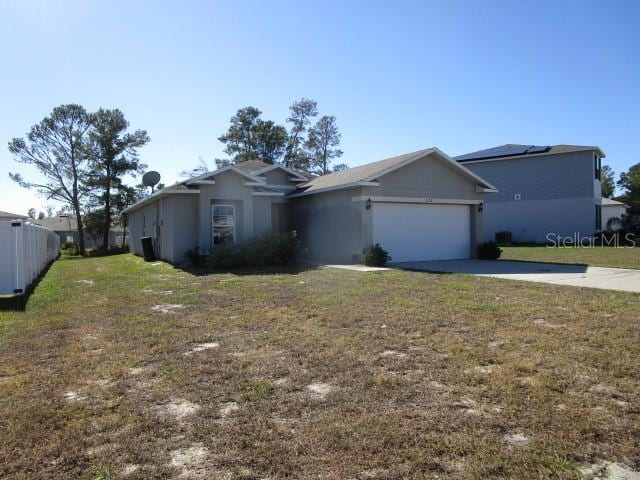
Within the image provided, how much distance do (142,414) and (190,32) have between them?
10.8 m

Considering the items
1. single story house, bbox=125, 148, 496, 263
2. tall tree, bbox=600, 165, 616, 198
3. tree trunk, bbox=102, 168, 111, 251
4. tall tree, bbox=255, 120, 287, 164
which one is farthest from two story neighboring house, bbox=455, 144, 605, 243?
tall tree, bbox=600, 165, 616, 198

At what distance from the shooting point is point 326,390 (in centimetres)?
391

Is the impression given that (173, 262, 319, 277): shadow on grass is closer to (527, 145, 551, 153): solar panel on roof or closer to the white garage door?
the white garage door

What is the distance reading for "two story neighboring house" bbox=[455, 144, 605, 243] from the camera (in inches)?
1054

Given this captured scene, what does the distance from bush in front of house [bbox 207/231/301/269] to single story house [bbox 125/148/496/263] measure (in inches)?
71.2

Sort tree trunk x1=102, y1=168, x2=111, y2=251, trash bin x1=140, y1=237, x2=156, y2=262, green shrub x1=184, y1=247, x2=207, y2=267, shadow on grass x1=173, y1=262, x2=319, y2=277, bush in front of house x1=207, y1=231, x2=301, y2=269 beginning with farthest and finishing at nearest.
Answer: tree trunk x1=102, y1=168, x2=111, y2=251
trash bin x1=140, y1=237, x2=156, y2=262
green shrub x1=184, y1=247, x2=207, y2=267
bush in front of house x1=207, y1=231, x2=301, y2=269
shadow on grass x1=173, y1=262, x2=319, y2=277

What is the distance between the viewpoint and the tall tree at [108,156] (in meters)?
36.6

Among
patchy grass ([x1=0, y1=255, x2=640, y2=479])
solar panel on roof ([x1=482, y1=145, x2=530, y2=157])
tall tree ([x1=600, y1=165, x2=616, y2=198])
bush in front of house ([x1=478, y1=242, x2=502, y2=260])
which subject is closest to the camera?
patchy grass ([x1=0, y1=255, x2=640, y2=479])

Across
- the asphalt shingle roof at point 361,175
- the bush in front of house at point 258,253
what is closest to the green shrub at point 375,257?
the asphalt shingle roof at point 361,175

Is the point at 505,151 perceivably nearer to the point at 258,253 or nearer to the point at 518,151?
the point at 518,151

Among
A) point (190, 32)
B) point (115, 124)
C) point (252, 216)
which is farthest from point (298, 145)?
point (190, 32)

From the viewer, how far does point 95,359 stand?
16.2 feet

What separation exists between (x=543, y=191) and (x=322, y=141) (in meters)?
23.4

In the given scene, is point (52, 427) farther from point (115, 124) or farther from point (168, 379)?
point (115, 124)
